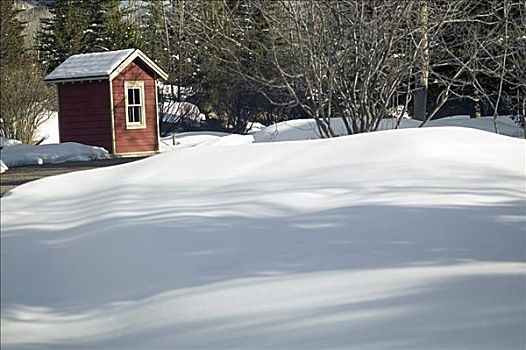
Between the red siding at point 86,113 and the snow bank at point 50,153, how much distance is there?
1.58ft

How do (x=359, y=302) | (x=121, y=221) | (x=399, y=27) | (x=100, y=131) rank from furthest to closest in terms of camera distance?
(x=100, y=131)
(x=399, y=27)
(x=121, y=221)
(x=359, y=302)

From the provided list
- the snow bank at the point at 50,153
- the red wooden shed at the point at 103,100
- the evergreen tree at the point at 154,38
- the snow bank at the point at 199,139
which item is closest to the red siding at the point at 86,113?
the red wooden shed at the point at 103,100

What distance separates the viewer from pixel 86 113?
56.2 feet

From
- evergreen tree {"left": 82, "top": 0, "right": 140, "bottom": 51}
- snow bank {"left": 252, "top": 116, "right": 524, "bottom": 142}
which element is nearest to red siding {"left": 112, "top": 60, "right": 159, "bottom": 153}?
evergreen tree {"left": 82, "top": 0, "right": 140, "bottom": 51}

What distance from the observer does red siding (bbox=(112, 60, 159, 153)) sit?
1742 cm

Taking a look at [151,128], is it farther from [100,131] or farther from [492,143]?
[492,143]

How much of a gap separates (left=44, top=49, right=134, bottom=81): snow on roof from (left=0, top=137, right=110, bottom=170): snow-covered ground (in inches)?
67.0

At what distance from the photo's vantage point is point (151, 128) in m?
18.2

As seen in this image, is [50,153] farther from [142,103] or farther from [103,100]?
[142,103]

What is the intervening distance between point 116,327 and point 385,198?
2.50 metres

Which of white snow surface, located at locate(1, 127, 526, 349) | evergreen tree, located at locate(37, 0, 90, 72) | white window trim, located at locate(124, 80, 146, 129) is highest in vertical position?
evergreen tree, located at locate(37, 0, 90, 72)

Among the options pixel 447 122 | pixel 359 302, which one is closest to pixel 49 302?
pixel 359 302

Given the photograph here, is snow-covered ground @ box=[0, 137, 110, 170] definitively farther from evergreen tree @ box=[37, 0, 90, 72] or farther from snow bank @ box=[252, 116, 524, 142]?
snow bank @ box=[252, 116, 524, 142]

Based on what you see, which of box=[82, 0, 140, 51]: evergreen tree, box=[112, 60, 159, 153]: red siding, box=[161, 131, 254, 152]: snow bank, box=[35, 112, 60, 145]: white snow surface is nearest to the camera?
box=[35, 112, 60, 145]: white snow surface
